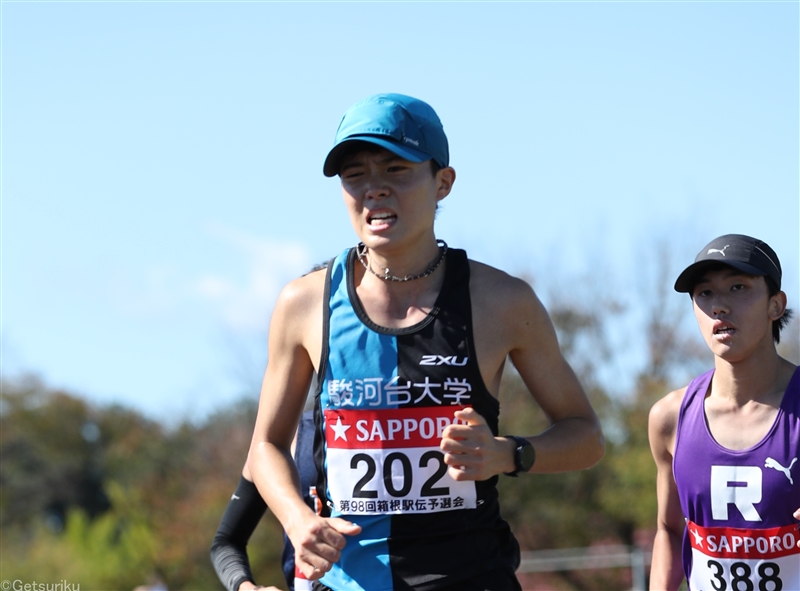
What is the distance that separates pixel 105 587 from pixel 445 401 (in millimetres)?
30519

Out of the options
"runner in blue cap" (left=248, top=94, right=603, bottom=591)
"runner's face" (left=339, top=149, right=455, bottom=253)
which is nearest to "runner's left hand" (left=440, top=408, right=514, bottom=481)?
"runner in blue cap" (left=248, top=94, right=603, bottom=591)

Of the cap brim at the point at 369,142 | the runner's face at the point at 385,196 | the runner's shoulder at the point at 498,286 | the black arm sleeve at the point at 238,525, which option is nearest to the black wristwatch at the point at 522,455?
the runner's shoulder at the point at 498,286

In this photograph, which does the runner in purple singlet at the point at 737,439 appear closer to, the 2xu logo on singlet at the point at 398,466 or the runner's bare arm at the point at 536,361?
the runner's bare arm at the point at 536,361

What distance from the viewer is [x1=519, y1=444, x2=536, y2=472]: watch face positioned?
11.6 feet

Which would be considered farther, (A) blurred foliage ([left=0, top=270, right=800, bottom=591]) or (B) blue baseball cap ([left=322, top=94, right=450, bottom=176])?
(A) blurred foliage ([left=0, top=270, right=800, bottom=591])

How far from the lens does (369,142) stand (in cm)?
371

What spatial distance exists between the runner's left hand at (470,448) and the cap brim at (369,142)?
91 cm

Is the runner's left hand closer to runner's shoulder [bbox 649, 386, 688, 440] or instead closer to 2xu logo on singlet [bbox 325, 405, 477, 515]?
2xu logo on singlet [bbox 325, 405, 477, 515]

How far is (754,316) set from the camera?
425 centimetres

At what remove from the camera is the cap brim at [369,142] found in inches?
143

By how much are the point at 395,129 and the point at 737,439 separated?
74.1 inches

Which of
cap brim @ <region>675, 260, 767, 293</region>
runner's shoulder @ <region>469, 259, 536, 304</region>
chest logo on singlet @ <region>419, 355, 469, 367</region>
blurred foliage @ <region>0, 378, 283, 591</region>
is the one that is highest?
blurred foliage @ <region>0, 378, 283, 591</region>

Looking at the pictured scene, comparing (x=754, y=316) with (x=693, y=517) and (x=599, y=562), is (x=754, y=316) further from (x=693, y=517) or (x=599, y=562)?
(x=599, y=562)

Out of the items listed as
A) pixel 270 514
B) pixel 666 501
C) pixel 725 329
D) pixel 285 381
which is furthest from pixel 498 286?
pixel 270 514
